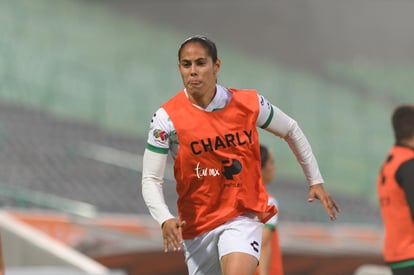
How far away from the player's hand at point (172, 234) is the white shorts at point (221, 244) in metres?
0.46

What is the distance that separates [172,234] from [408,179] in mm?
1607

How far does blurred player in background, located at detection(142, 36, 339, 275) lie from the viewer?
473cm

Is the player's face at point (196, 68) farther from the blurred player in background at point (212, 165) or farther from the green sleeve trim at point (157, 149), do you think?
the green sleeve trim at point (157, 149)

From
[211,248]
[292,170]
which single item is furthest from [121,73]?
[211,248]

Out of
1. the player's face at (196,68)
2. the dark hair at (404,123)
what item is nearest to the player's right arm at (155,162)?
the player's face at (196,68)

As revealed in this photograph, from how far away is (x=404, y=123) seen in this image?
18.4 ft

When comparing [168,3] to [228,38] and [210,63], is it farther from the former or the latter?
[210,63]

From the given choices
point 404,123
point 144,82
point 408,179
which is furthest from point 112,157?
point 408,179

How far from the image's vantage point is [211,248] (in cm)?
493

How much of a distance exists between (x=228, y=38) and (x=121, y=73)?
5.01 metres

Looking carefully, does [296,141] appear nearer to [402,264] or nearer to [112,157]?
[402,264]

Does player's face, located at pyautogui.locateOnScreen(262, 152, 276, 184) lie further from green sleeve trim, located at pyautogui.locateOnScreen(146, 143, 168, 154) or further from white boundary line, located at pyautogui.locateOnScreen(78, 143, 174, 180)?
white boundary line, located at pyautogui.locateOnScreen(78, 143, 174, 180)

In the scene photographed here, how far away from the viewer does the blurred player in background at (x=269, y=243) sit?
18.4 feet

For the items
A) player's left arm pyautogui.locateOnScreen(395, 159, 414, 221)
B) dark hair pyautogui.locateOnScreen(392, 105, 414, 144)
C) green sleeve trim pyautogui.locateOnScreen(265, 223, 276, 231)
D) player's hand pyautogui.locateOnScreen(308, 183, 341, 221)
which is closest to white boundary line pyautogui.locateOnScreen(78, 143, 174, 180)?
green sleeve trim pyautogui.locateOnScreen(265, 223, 276, 231)
